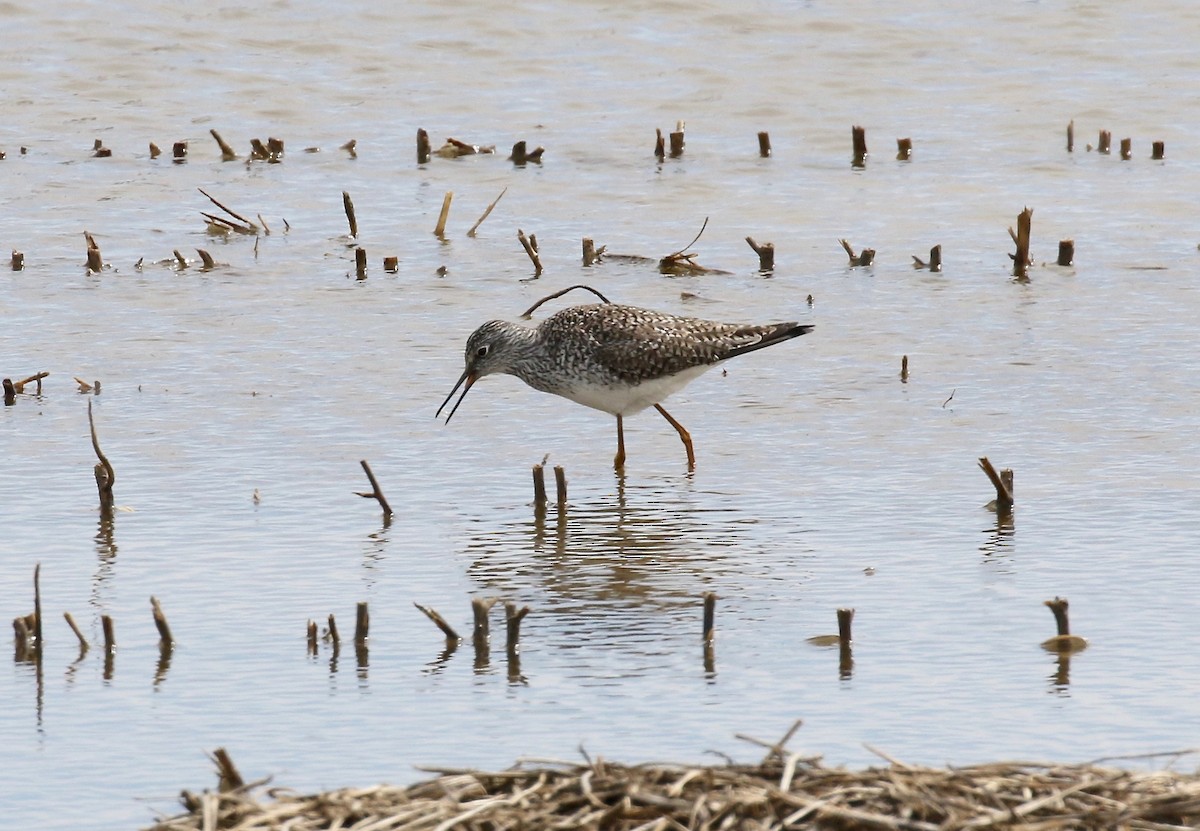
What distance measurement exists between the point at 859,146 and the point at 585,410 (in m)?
6.98

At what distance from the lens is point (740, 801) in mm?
4863

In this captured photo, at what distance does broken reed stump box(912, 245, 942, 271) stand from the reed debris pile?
29.5 feet

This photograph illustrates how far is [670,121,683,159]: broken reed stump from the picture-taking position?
17.9 metres

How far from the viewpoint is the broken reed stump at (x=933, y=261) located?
13.9 meters

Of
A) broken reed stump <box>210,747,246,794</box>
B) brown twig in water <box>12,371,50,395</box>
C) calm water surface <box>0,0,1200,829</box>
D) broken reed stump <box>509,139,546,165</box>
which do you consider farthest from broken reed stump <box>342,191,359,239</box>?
broken reed stump <box>210,747,246,794</box>

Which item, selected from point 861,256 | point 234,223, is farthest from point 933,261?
point 234,223

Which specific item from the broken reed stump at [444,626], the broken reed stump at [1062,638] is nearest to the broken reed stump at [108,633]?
the broken reed stump at [444,626]

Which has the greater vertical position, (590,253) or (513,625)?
(590,253)

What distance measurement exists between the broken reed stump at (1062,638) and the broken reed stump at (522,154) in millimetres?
11108

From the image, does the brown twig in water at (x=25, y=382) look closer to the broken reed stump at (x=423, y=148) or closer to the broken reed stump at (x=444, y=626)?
the broken reed stump at (x=444, y=626)

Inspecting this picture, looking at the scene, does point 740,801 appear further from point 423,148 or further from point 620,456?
point 423,148

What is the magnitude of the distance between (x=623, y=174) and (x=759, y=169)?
1192 mm

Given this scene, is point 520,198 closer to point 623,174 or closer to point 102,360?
point 623,174

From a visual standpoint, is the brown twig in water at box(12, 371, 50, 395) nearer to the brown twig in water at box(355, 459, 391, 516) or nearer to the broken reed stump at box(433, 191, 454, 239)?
the brown twig in water at box(355, 459, 391, 516)
